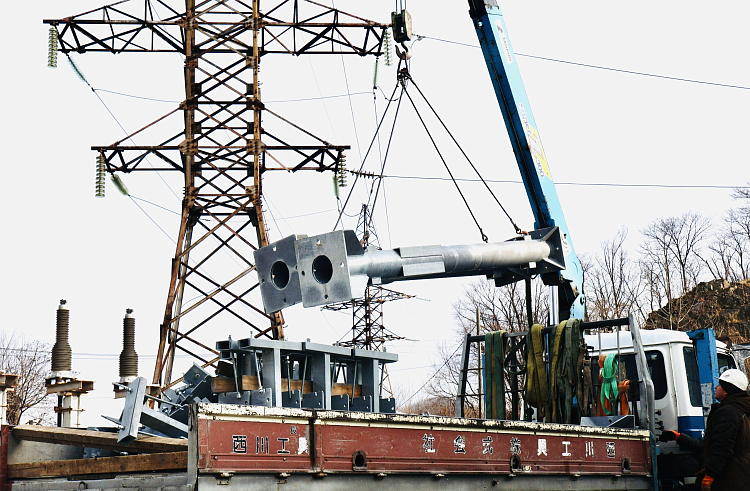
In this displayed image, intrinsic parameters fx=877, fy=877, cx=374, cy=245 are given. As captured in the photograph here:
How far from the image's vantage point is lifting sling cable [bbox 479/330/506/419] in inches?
426

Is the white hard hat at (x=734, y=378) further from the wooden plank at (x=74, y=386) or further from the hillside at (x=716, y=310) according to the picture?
the hillside at (x=716, y=310)

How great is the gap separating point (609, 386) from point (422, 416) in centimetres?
458

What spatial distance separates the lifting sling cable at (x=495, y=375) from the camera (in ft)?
35.5

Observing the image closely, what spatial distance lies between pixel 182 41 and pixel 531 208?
8.98 metres

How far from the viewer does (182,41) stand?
1738 cm

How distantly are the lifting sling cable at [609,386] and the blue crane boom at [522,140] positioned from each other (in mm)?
1363

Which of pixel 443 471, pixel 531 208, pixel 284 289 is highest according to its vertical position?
pixel 531 208

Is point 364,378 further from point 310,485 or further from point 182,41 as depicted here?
point 182,41

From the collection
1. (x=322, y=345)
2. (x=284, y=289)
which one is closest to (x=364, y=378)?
(x=322, y=345)

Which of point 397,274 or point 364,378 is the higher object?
point 397,274

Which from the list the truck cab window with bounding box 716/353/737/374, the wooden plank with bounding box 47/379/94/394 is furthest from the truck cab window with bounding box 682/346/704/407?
the wooden plank with bounding box 47/379/94/394

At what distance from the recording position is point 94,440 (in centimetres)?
648

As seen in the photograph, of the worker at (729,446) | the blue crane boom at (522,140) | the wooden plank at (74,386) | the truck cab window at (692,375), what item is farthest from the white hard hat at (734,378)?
the wooden plank at (74,386)

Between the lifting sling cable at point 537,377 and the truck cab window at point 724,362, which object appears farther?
the truck cab window at point 724,362
